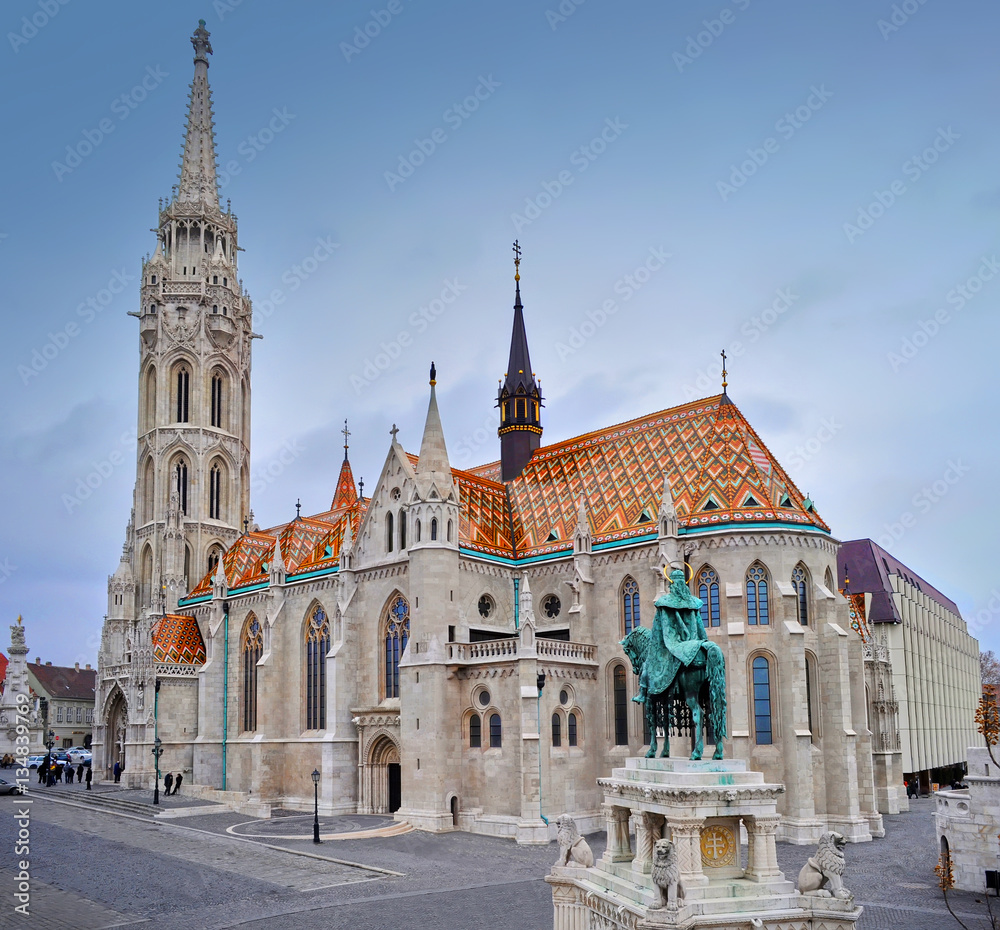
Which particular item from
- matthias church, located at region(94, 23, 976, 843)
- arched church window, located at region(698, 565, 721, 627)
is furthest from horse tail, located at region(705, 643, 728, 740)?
arched church window, located at region(698, 565, 721, 627)

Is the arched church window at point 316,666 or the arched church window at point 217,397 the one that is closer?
the arched church window at point 316,666

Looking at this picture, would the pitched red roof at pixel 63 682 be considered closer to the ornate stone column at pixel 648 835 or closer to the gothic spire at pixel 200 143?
the gothic spire at pixel 200 143

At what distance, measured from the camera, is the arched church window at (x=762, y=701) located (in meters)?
34.4

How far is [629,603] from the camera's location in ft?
125

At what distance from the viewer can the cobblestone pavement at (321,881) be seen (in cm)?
2122

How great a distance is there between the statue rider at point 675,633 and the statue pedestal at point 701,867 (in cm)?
156

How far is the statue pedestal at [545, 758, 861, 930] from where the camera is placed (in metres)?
15.2

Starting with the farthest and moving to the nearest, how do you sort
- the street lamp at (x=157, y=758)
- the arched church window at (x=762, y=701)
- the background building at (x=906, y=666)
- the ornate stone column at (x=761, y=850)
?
the background building at (x=906, y=666)
the street lamp at (x=157, y=758)
the arched church window at (x=762, y=701)
the ornate stone column at (x=761, y=850)

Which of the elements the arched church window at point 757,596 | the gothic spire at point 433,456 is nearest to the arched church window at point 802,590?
the arched church window at point 757,596

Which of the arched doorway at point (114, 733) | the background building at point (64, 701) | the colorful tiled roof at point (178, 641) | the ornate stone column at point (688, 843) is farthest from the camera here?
the background building at point (64, 701)

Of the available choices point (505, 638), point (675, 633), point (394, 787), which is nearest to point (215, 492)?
point (394, 787)

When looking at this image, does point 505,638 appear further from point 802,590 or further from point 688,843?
point 688,843

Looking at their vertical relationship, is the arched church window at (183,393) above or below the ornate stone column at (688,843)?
above

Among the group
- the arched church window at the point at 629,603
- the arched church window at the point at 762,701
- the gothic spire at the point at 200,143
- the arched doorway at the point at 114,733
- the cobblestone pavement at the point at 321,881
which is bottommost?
the cobblestone pavement at the point at 321,881
